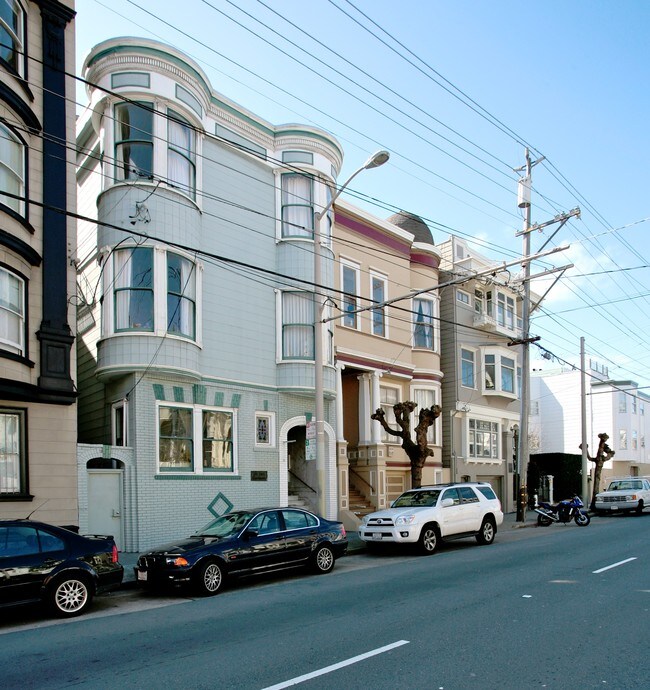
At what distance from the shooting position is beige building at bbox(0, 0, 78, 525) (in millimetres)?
13344

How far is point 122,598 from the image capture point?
11148mm

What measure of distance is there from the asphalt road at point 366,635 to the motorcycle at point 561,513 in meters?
11.4

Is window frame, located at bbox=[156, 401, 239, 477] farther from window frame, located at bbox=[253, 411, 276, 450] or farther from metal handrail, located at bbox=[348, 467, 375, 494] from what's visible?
metal handrail, located at bbox=[348, 467, 375, 494]

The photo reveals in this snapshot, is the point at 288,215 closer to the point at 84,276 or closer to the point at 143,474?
the point at 84,276

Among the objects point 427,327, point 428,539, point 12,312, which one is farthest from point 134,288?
point 427,327

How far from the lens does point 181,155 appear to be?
17.3 metres

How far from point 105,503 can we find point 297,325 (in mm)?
7294

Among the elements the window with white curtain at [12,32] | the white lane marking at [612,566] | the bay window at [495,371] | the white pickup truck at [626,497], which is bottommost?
the white pickup truck at [626,497]

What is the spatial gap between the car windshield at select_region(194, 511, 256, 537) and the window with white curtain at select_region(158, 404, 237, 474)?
4.02m

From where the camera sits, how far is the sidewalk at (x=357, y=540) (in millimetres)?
12676

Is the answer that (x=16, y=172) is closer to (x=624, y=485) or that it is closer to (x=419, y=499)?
(x=419, y=499)

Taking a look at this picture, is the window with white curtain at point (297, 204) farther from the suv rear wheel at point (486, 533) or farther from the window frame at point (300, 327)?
the suv rear wheel at point (486, 533)

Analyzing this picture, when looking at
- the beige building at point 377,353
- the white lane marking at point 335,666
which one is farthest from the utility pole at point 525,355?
the white lane marking at point 335,666

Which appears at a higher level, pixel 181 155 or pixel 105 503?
pixel 181 155
